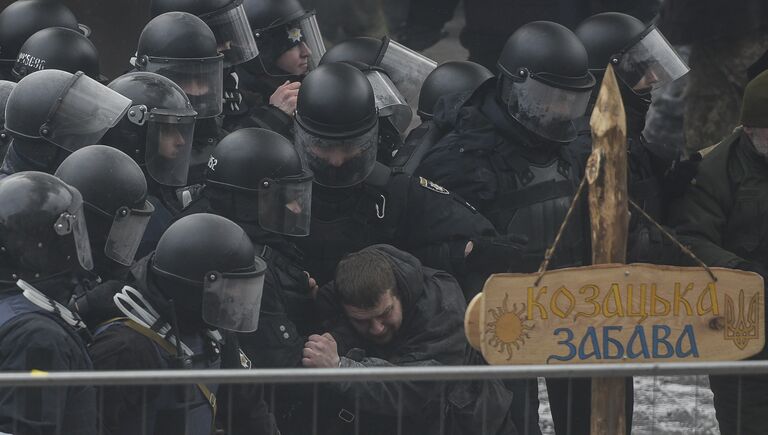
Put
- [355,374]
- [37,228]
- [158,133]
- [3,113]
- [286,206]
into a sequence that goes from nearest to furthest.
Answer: [355,374]
[37,228]
[286,206]
[158,133]
[3,113]

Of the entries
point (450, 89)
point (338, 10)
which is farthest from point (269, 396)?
point (338, 10)

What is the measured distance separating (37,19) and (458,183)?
2.51 metres

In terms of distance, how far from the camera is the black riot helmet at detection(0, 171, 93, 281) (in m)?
5.00

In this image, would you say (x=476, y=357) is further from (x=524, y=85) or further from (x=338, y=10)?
(x=338, y=10)

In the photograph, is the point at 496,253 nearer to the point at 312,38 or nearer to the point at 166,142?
the point at 166,142

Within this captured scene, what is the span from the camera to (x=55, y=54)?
23.4 feet

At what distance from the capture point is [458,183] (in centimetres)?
638

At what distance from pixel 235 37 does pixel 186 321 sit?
231cm

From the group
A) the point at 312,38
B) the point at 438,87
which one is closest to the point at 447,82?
the point at 438,87

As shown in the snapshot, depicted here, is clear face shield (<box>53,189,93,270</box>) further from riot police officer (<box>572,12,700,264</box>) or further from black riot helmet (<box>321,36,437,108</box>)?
black riot helmet (<box>321,36,437,108</box>)

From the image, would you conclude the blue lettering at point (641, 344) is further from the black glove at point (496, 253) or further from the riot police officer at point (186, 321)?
the black glove at point (496, 253)

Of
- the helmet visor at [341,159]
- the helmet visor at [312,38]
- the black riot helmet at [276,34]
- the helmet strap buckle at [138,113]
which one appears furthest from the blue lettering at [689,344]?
the helmet visor at [312,38]

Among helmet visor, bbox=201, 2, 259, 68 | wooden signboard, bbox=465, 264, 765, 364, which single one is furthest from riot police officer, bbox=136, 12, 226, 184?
wooden signboard, bbox=465, 264, 765, 364

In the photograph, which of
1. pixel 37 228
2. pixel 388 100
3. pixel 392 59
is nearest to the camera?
pixel 37 228
